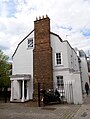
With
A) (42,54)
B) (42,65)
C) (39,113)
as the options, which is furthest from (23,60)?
(39,113)

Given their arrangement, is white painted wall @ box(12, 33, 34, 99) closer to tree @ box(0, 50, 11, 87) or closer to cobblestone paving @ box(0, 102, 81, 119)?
tree @ box(0, 50, 11, 87)

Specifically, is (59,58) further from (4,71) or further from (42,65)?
(4,71)

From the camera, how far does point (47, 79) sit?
64.6 ft

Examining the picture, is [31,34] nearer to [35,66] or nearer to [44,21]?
[44,21]

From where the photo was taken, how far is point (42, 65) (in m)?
20.2

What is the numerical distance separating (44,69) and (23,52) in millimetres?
4136

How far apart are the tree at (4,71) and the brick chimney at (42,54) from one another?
27.0 feet

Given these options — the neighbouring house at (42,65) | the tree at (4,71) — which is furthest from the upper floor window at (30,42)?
the tree at (4,71)

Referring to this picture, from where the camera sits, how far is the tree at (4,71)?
26.8 meters

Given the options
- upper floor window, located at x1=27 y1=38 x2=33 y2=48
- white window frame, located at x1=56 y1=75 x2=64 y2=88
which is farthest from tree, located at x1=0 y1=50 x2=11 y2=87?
white window frame, located at x1=56 y1=75 x2=64 y2=88

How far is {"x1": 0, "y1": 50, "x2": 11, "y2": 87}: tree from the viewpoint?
2675 centimetres

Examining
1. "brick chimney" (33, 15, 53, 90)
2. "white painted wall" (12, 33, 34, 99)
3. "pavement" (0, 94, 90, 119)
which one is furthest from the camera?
"white painted wall" (12, 33, 34, 99)

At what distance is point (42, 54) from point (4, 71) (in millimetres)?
9558

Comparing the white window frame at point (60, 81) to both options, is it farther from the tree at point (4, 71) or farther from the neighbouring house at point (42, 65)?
the tree at point (4, 71)
